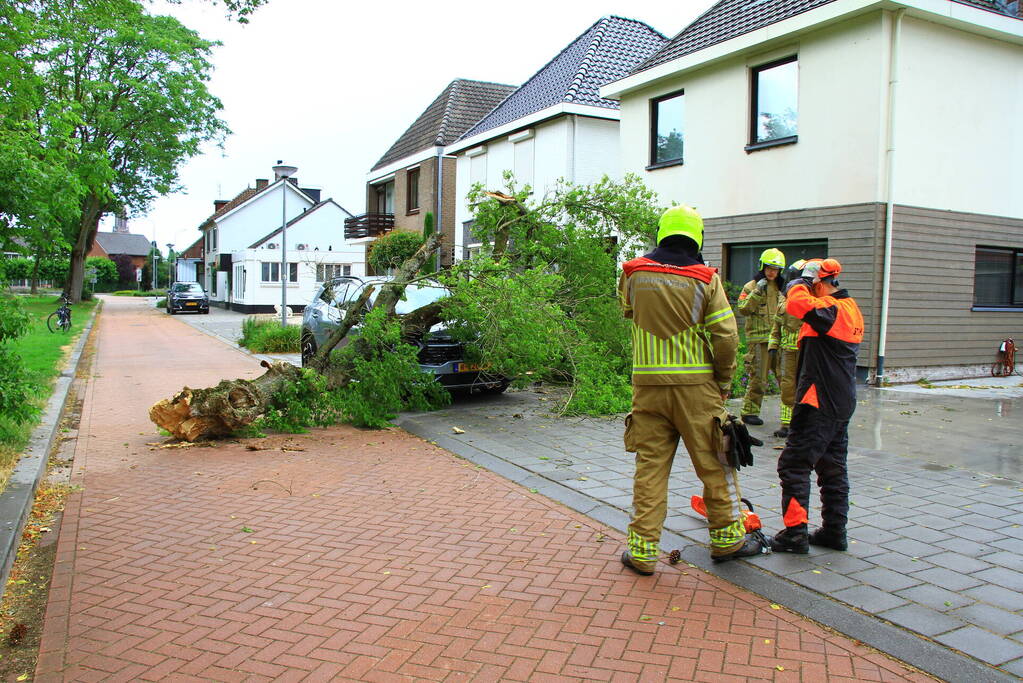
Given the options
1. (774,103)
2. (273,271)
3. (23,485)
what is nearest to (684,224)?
(23,485)

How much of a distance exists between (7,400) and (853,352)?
5.83 metres

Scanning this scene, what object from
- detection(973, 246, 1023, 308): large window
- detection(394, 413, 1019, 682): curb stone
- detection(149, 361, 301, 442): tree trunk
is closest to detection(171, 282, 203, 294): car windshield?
detection(149, 361, 301, 442): tree trunk

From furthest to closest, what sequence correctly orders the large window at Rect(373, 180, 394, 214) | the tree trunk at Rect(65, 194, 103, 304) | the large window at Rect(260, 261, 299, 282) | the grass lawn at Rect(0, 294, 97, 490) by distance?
1. the large window at Rect(260, 261, 299, 282)
2. the tree trunk at Rect(65, 194, 103, 304)
3. the large window at Rect(373, 180, 394, 214)
4. the grass lawn at Rect(0, 294, 97, 490)

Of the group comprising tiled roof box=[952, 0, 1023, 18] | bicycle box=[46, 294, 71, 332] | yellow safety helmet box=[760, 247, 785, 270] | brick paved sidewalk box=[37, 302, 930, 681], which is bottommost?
brick paved sidewalk box=[37, 302, 930, 681]

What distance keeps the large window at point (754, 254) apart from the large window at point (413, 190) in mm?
15636

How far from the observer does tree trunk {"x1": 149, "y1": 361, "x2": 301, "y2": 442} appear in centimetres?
762

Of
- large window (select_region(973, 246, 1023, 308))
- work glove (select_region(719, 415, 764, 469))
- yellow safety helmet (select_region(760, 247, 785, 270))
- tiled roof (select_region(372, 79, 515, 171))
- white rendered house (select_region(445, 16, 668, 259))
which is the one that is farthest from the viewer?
tiled roof (select_region(372, 79, 515, 171))

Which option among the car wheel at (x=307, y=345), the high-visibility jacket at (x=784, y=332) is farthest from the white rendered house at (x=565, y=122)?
the high-visibility jacket at (x=784, y=332)

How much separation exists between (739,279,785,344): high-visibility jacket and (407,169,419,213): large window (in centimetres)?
2052

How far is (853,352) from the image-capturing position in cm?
448

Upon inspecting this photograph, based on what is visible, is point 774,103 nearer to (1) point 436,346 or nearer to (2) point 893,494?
(1) point 436,346

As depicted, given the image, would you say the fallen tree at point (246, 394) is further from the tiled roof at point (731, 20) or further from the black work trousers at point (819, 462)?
the tiled roof at point (731, 20)

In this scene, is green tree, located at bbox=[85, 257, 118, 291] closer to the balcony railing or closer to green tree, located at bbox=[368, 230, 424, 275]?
the balcony railing

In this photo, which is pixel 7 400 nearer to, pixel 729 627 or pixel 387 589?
pixel 387 589
